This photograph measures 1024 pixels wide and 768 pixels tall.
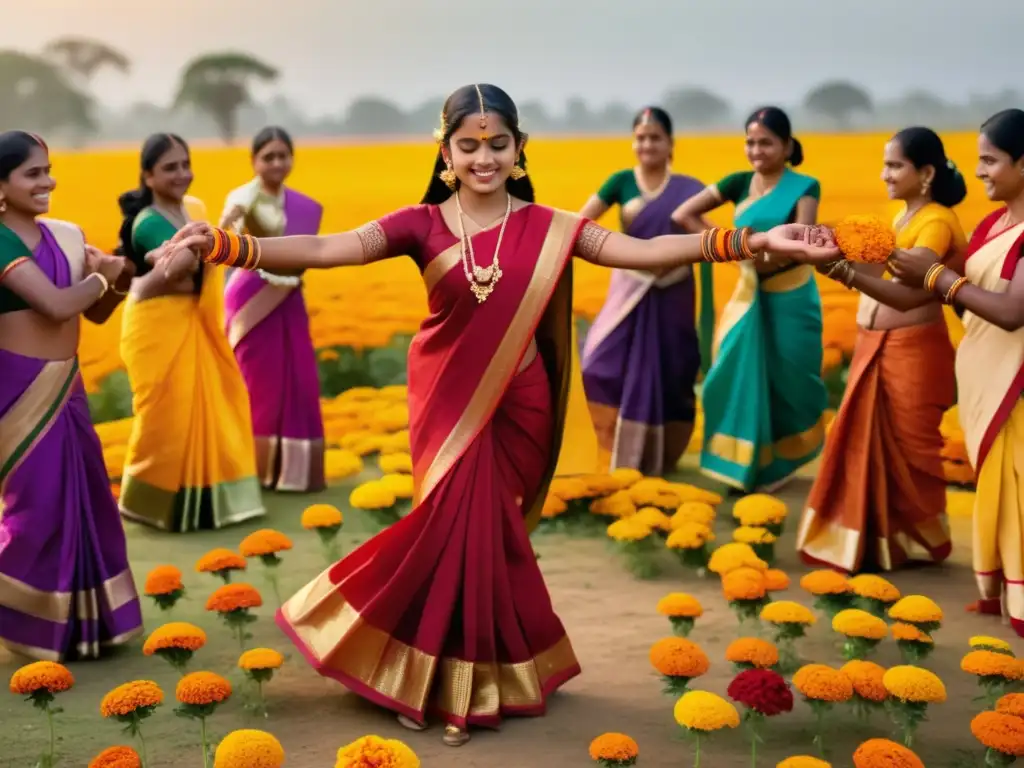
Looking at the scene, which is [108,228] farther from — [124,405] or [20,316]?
[20,316]

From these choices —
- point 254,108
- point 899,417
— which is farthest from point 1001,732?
point 254,108

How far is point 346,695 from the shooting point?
3.95m

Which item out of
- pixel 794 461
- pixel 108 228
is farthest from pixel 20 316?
pixel 108 228

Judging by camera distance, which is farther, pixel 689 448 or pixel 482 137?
pixel 689 448

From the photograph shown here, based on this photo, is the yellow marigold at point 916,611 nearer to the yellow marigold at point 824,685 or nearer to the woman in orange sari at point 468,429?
the yellow marigold at point 824,685

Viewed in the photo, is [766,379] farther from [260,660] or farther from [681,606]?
[260,660]

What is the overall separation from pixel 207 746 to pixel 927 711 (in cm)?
242

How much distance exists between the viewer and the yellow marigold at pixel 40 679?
127 inches

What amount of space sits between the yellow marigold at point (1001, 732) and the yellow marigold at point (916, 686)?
15cm

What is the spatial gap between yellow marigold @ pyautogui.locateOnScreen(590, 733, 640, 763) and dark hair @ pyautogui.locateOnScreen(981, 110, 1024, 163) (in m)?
2.78

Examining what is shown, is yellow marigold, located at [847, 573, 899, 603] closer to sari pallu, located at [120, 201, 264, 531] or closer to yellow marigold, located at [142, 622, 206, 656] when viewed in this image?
yellow marigold, located at [142, 622, 206, 656]

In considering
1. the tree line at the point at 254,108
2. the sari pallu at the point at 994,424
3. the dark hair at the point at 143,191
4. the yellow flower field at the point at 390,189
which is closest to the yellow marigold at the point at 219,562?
the dark hair at the point at 143,191

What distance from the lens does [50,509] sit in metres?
4.22

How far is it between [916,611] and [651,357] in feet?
10.9
